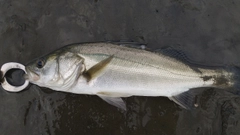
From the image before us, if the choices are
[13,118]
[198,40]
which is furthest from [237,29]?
[13,118]

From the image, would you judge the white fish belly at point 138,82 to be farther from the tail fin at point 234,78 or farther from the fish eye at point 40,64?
the fish eye at point 40,64

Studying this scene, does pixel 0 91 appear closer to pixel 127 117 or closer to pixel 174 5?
pixel 127 117

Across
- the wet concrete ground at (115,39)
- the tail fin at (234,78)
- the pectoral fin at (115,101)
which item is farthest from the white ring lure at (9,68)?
the tail fin at (234,78)

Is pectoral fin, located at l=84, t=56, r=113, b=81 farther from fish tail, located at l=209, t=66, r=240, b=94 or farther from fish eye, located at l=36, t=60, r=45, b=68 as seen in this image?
fish tail, located at l=209, t=66, r=240, b=94

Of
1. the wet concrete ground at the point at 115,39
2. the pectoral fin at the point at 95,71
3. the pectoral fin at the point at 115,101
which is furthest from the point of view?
the wet concrete ground at the point at 115,39

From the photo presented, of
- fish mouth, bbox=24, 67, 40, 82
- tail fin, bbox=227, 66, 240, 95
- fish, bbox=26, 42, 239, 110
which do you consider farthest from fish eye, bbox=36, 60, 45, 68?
tail fin, bbox=227, 66, 240, 95

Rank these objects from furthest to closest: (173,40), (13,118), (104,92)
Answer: (173,40) → (13,118) → (104,92)
